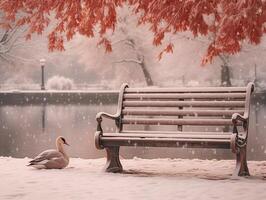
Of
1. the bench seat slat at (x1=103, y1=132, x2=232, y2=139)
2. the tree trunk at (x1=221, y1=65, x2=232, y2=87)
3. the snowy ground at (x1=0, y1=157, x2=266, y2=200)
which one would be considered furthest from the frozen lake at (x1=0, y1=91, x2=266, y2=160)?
the tree trunk at (x1=221, y1=65, x2=232, y2=87)

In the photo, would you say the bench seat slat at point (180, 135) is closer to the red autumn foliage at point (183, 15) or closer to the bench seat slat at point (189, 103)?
the bench seat slat at point (189, 103)

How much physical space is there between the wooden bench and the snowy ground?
15.9 inches

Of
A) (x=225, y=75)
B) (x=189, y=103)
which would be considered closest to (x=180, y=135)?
(x=189, y=103)

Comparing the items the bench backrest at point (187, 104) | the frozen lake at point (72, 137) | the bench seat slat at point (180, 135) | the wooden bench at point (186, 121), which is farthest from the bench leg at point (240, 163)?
the frozen lake at point (72, 137)

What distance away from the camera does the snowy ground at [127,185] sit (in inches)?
205

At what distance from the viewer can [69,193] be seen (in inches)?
211

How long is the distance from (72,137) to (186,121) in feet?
29.2

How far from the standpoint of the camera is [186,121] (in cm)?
750

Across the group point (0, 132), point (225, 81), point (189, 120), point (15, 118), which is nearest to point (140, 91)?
point (189, 120)

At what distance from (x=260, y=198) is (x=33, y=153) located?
339 inches

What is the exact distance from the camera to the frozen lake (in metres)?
12.5

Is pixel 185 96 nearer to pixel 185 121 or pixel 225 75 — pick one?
pixel 185 121

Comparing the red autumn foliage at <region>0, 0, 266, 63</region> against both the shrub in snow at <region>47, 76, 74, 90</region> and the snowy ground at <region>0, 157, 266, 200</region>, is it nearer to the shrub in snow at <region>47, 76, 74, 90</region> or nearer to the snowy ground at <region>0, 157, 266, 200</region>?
the snowy ground at <region>0, 157, 266, 200</region>

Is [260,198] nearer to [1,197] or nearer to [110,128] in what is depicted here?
[1,197]
